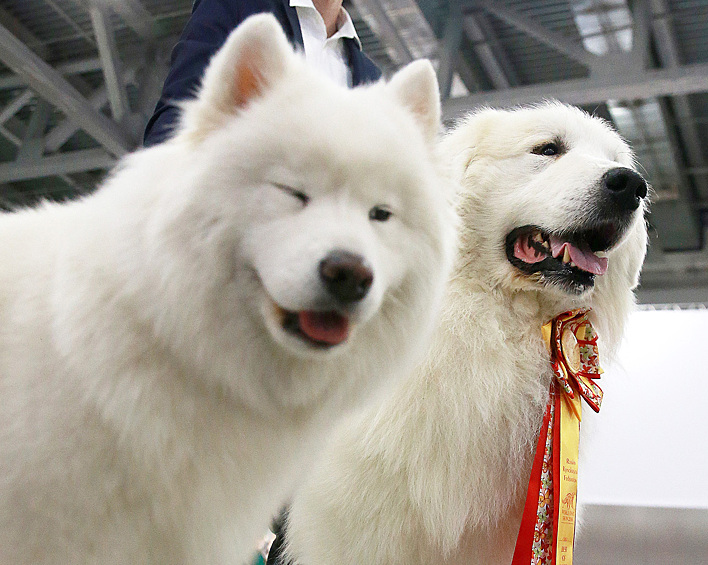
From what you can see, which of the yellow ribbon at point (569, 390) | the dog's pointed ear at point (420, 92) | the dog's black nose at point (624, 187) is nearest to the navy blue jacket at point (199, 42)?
the dog's pointed ear at point (420, 92)

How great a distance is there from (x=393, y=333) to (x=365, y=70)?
1.30 m

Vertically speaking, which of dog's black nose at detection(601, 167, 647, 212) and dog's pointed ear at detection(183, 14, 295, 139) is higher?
dog's black nose at detection(601, 167, 647, 212)

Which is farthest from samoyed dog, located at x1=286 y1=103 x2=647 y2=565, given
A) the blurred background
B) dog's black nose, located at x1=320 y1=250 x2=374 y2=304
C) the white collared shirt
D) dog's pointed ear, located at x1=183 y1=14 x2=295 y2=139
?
the blurred background

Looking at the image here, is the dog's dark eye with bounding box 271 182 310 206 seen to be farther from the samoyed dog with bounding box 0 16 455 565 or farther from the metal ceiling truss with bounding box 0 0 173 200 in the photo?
the metal ceiling truss with bounding box 0 0 173 200

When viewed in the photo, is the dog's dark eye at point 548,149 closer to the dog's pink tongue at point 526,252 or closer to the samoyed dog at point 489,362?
the samoyed dog at point 489,362

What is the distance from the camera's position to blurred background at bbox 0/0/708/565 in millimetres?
5293

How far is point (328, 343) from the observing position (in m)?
1.23

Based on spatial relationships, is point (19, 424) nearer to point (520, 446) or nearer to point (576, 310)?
point (520, 446)

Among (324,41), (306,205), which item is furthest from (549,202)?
(306,205)

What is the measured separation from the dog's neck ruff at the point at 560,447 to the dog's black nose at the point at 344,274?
104 cm

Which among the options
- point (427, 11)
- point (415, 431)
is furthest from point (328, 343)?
point (427, 11)

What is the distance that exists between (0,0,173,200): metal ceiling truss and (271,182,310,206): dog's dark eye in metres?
4.69

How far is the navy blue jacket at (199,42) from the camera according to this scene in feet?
6.00

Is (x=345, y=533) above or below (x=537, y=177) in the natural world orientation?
below
